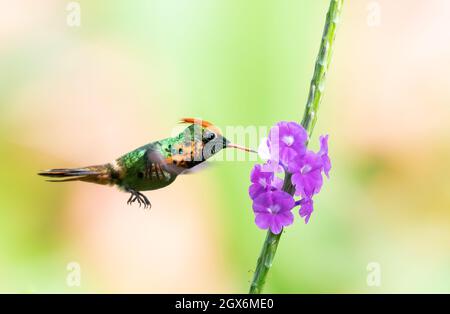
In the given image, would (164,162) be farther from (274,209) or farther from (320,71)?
(320,71)

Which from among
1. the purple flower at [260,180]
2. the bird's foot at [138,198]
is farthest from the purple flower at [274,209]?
the bird's foot at [138,198]

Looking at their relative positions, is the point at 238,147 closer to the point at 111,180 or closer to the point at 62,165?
the point at 111,180

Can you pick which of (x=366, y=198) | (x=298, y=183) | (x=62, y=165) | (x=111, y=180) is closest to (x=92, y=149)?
(x=62, y=165)

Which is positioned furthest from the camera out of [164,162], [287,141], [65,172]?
[164,162]

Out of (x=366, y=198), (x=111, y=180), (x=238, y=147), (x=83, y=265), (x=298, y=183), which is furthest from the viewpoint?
(x=366, y=198)

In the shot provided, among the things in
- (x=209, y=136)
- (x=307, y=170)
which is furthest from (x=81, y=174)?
(x=307, y=170)
